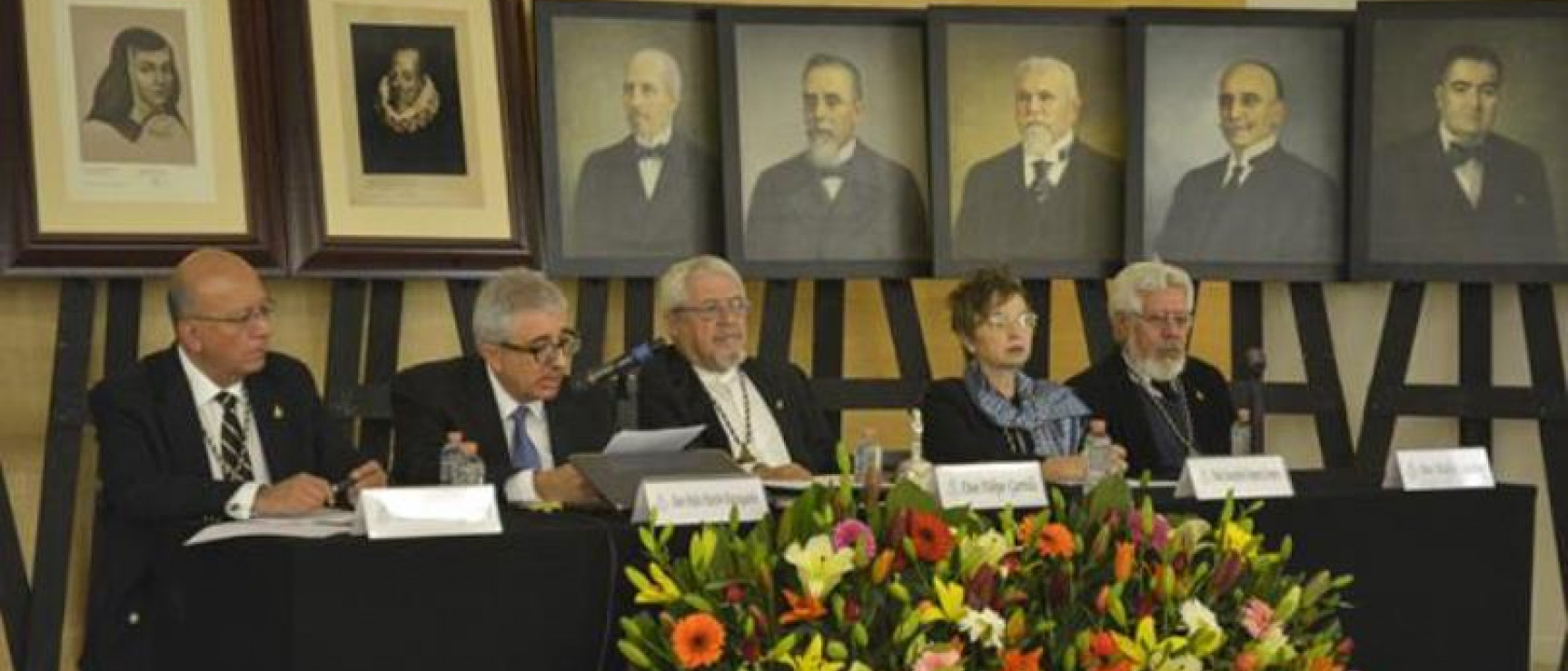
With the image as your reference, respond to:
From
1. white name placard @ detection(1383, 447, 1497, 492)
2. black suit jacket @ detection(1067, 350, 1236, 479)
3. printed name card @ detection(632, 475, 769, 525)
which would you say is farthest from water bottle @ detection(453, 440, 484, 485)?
black suit jacket @ detection(1067, 350, 1236, 479)

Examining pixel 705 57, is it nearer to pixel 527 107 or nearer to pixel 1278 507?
pixel 527 107

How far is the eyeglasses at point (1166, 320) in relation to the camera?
6.19 m

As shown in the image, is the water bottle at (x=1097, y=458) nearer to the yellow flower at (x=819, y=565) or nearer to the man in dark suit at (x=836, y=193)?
the yellow flower at (x=819, y=565)

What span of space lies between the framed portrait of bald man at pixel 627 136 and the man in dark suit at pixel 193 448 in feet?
5.51

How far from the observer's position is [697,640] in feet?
11.5

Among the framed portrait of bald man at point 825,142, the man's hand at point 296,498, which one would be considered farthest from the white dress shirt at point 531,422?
the framed portrait of bald man at point 825,142

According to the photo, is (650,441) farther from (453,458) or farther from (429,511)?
(429,511)

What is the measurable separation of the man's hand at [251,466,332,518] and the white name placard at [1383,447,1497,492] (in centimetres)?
203

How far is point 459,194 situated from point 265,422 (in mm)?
1673

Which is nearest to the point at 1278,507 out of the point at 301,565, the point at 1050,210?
the point at 301,565

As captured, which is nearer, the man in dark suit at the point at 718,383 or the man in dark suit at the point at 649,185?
the man in dark suit at the point at 718,383

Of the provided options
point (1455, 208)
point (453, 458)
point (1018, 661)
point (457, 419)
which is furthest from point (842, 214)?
point (1018, 661)

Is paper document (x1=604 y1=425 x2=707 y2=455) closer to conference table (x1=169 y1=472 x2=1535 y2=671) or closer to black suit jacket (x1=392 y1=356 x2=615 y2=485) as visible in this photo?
conference table (x1=169 y1=472 x2=1535 y2=671)

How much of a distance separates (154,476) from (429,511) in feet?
3.66
